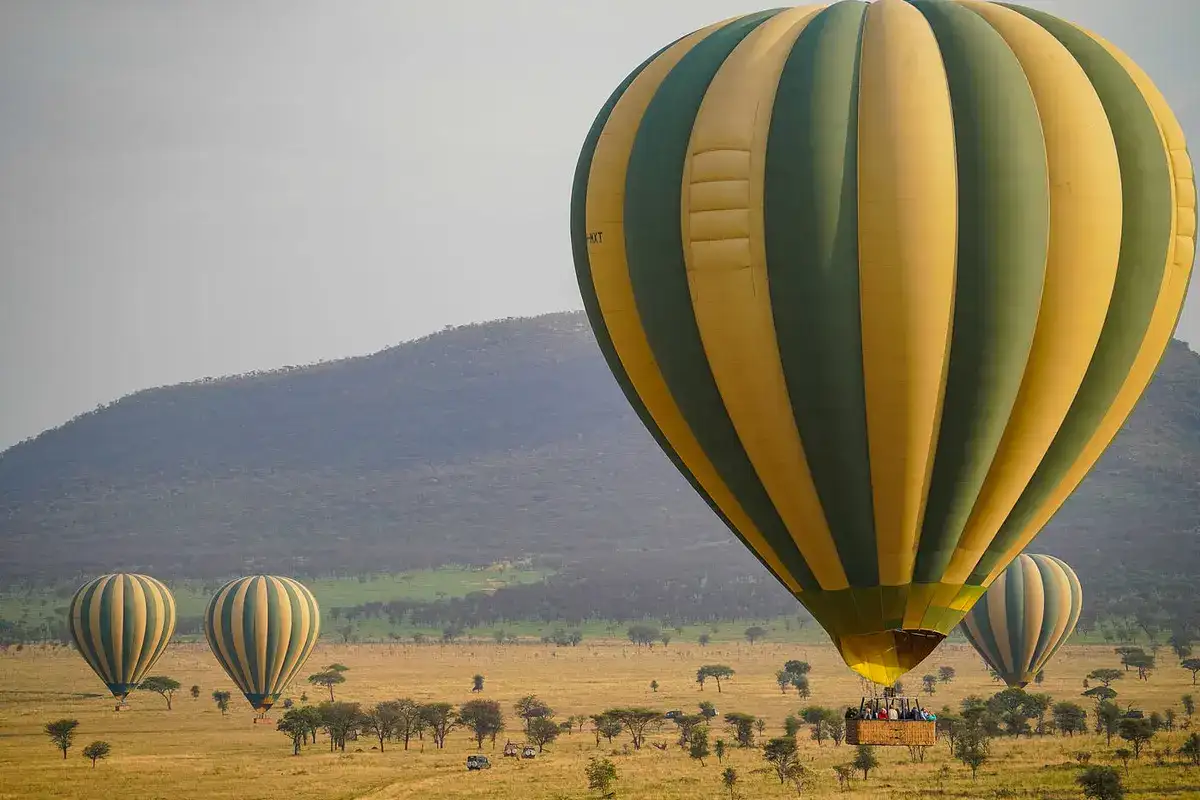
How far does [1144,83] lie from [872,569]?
28.7 feet

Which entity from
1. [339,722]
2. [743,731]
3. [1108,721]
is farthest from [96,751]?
[1108,721]

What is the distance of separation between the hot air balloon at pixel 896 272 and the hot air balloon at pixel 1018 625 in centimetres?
4385

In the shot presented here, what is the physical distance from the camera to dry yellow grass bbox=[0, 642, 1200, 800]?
52.2 metres

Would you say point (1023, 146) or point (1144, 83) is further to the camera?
point (1144, 83)

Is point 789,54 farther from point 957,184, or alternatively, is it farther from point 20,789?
point 20,789

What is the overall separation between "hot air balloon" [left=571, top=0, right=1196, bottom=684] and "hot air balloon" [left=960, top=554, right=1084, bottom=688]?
43.8m

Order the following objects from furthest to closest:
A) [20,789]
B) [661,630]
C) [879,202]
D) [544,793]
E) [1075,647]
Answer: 1. [661,630]
2. [1075,647]
3. [20,789]
4. [544,793]
5. [879,202]

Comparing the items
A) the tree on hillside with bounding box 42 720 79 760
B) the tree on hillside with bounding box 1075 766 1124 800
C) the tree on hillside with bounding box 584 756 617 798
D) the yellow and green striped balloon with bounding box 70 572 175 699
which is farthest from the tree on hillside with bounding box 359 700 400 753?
the tree on hillside with bounding box 1075 766 1124 800

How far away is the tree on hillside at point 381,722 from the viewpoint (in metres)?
72.8

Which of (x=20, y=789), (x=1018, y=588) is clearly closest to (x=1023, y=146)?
(x=20, y=789)

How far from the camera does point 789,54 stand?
2470 centimetres

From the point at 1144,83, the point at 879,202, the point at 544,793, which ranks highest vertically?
the point at 1144,83

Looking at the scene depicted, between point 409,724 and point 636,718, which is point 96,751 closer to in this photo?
point 409,724

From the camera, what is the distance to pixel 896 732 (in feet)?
79.7
